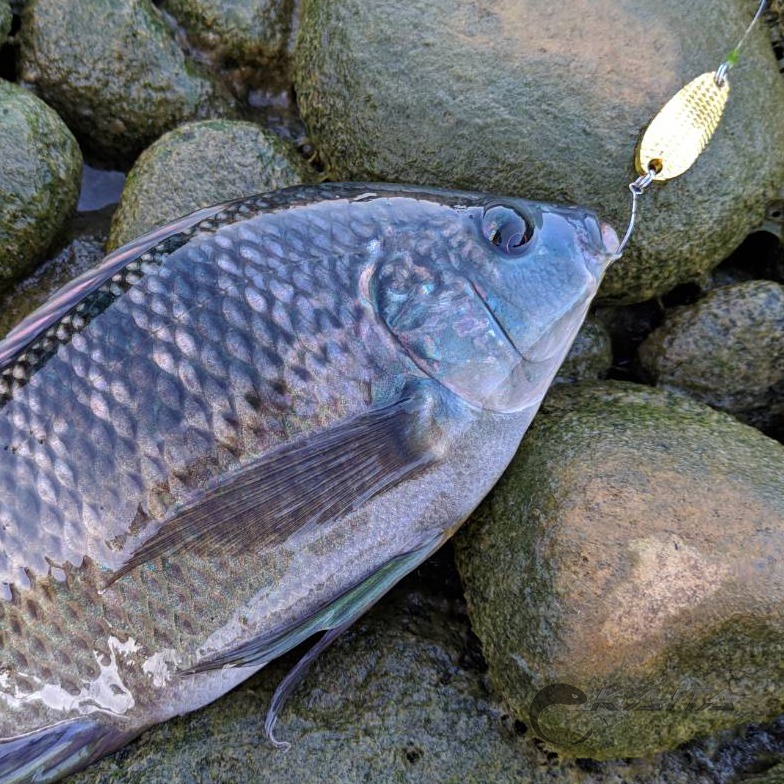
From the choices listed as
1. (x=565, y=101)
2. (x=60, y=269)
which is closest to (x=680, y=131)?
(x=565, y=101)

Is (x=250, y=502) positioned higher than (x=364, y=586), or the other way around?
(x=250, y=502)

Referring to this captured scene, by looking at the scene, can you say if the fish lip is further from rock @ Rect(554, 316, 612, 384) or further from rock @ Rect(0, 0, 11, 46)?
rock @ Rect(0, 0, 11, 46)

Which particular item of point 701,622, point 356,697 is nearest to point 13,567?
point 356,697

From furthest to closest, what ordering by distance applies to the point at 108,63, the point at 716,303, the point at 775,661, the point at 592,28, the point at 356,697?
the point at 108,63 → the point at 716,303 → the point at 592,28 → the point at 356,697 → the point at 775,661

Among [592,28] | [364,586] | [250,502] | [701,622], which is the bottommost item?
[701,622]

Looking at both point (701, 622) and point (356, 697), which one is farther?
point (356, 697)

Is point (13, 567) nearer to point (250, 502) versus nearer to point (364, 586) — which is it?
point (250, 502)
